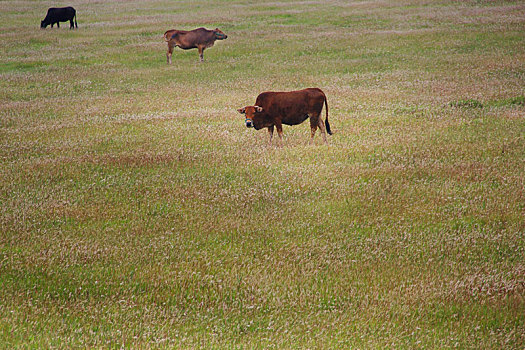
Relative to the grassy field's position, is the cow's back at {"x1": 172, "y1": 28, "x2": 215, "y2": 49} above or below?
above

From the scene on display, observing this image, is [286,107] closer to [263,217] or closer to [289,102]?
[289,102]

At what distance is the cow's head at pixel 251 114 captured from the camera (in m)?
13.6

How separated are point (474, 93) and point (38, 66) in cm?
2313

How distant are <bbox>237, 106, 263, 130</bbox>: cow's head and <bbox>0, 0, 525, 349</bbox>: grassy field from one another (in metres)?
0.73

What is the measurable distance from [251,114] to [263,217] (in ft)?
14.5

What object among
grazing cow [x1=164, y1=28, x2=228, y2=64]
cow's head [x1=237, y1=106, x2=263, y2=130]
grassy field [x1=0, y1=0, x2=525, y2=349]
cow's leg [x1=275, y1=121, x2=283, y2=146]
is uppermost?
grazing cow [x1=164, y1=28, x2=228, y2=64]

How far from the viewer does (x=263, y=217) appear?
1004cm

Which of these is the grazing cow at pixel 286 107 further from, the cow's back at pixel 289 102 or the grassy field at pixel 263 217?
the grassy field at pixel 263 217

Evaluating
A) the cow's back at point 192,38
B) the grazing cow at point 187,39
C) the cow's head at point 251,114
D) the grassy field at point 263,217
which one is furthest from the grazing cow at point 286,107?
the cow's back at point 192,38

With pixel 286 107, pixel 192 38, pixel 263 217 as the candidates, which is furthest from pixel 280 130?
pixel 192 38

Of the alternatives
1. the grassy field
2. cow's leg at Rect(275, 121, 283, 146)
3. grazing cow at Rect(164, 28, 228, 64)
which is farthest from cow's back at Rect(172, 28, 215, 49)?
Answer: cow's leg at Rect(275, 121, 283, 146)

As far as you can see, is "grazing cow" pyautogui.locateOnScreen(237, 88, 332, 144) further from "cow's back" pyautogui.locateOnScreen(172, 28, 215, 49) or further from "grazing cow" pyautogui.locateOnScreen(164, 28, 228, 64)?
"cow's back" pyautogui.locateOnScreen(172, 28, 215, 49)

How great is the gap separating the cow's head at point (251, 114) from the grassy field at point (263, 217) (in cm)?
73

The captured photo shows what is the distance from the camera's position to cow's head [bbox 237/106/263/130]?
13.6 m
